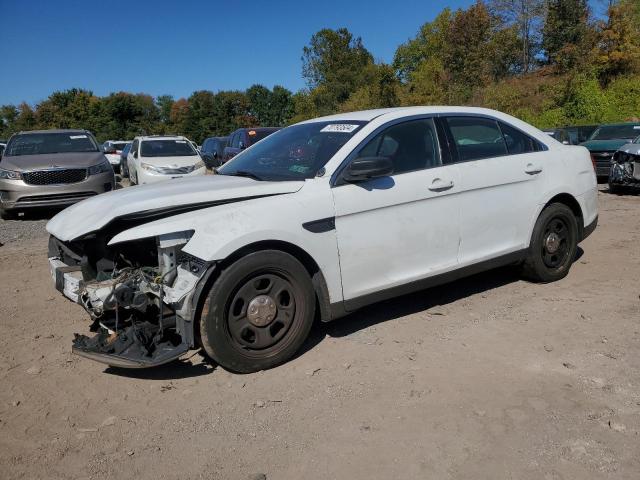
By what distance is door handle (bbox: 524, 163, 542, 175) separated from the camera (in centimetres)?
478

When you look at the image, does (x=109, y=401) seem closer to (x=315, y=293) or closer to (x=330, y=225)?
(x=315, y=293)

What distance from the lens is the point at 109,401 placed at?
324cm

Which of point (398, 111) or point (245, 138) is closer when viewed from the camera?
point (398, 111)

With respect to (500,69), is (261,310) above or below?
below

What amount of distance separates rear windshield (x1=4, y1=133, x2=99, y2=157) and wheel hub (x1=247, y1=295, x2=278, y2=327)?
8941 mm

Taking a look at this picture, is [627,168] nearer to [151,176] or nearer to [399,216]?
[399,216]

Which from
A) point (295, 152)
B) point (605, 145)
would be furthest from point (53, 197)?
point (605, 145)

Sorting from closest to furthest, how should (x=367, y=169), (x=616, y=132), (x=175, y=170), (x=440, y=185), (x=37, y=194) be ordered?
(x=367, y=169), (x=440, y=185), (x=37, y=194), (x=175, y=170), (x=616, y=132)

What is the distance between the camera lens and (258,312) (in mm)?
3434

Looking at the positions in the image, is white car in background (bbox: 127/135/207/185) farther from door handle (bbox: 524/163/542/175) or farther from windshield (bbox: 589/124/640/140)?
windshield (bbox: 589/124/640/140)

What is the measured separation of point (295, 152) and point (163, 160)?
33.4 feet

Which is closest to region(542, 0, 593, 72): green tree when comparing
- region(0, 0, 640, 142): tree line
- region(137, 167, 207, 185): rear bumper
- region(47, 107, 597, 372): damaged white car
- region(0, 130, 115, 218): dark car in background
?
region(0, 0, 640, 142): tree line

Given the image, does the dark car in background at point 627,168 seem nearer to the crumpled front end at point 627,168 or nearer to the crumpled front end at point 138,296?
the crumpled front end at point 627,168

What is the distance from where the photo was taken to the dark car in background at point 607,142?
535 inches
